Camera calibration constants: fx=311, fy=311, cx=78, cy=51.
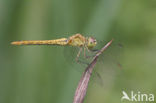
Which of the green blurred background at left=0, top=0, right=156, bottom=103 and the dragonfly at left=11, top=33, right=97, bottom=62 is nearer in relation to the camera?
the dragonfly at left=11, top=33, right=97, bottom=62

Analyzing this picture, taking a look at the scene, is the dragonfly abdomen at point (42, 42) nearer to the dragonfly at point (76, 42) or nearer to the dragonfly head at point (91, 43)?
the dragonfly at point (76, 42)

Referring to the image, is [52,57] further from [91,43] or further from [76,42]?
[91,43]

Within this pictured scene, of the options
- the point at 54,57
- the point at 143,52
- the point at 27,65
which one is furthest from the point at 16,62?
the point at 143,52

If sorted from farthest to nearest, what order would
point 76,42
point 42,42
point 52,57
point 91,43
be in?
point 52,57
point 42,42
point 76,42
point 91,43

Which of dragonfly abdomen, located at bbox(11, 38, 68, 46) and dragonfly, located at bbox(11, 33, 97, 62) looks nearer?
dragonfly, located at bbox(11, 33, 97, 62)

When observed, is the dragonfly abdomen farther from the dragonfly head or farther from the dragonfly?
the dragonfly head

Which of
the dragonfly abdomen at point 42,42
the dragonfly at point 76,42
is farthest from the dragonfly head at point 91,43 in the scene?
the dragonfly abdomen at point 42,42

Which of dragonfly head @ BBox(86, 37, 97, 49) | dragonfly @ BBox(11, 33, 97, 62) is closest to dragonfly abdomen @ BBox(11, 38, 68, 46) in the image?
dragonfly @ BBox(11, 33, 97, 62)

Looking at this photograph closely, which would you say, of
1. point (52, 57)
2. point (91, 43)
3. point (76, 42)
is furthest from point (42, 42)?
point (91, 43)
